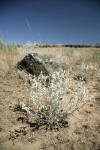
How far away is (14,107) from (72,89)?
1.60 meters

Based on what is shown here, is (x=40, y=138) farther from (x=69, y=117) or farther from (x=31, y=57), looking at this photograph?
(x=31, y=57)

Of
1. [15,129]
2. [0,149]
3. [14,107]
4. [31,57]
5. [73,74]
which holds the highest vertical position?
[31,57]

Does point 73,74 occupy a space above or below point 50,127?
above

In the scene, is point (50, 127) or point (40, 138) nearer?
point (40, 138)

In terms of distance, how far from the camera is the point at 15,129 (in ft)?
10.4

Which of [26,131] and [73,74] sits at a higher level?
[73,74]

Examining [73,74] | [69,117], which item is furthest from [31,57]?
[69,117]

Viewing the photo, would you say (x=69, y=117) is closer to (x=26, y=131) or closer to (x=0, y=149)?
(x=26, y=131)

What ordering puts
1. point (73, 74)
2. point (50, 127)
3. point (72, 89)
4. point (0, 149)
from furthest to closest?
point (73, 74) < point (72, 89) < point (50, 127) < point (0, 149)

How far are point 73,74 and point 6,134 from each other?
3.34 m

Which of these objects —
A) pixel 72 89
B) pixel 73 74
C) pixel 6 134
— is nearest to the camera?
pixel 6 134

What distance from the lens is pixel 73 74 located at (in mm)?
5957

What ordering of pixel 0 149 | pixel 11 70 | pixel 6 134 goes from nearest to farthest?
pixel 0 149, pixel 6 134, pixel 11 70

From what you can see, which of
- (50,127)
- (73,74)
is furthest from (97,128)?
(73,74)
